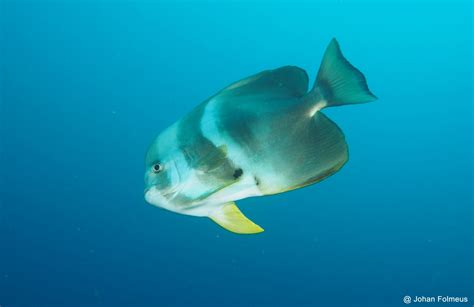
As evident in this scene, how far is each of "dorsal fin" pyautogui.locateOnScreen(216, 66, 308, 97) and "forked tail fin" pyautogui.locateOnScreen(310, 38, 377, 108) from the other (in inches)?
5.6

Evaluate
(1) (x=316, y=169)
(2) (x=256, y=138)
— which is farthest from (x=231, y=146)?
(1) (x=316, y=169)

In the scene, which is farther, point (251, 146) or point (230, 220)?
point (230, 220)

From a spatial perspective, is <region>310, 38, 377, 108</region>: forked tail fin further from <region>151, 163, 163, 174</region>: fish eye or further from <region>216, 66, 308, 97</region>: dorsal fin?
<region>151, 163, 163, 174</region>: fish eye

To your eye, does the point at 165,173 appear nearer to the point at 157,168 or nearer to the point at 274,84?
the point at 157,168

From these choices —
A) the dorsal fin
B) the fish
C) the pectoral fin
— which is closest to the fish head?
→ the fish

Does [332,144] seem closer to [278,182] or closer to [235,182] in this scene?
[278,182]

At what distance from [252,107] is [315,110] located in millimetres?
257

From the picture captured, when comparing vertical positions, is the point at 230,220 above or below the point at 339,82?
below

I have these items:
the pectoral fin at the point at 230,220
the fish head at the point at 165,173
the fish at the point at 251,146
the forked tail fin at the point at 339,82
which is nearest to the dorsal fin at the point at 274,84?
the fish at the point at 251,146

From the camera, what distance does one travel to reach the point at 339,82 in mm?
1581

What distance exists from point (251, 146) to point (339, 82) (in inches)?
17.1

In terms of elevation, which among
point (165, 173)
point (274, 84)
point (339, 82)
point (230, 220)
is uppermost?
point (274, 84)

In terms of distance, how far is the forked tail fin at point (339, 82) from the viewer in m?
1.54

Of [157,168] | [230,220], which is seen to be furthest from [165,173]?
[230,220]
